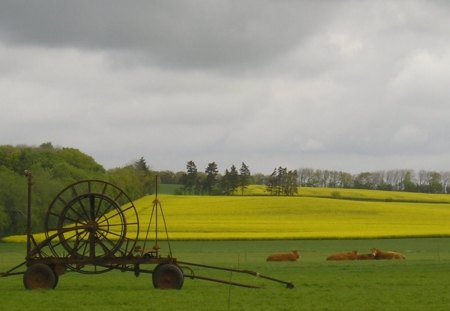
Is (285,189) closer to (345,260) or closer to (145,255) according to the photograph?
(345,260)

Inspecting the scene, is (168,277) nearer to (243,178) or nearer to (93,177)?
(93,177)

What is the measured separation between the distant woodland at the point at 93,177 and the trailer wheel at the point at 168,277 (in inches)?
117

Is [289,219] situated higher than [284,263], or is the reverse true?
[289,219]

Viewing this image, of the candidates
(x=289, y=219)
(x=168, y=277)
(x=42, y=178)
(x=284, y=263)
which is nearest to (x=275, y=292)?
(x=168, y=277)

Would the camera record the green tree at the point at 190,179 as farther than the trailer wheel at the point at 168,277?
Yes

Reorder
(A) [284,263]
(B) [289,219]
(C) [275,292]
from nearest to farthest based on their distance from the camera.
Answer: (C) [275,292], (A) [284,263], (B) [289,219]

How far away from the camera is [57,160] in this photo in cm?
11188

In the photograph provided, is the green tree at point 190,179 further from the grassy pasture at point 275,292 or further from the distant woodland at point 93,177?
the grassy pasture at point 275,292

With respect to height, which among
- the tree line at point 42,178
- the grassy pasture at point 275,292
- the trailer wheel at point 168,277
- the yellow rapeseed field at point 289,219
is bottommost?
the grassy pasture at point 275,292

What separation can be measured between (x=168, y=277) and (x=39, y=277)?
376 centimetres

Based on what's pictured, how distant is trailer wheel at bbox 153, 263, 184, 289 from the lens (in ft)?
84.3

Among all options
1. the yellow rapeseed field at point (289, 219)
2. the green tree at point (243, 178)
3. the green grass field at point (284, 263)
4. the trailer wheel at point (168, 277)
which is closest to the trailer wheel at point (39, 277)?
the green grass field at point (284, 263)

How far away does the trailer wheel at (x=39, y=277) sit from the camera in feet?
84.5

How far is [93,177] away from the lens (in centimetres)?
10419
